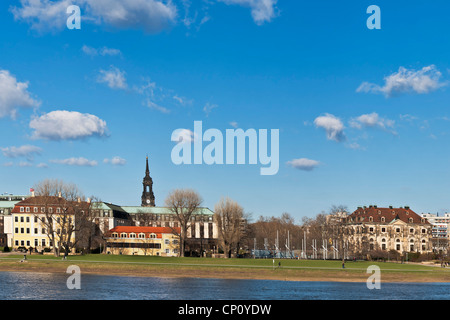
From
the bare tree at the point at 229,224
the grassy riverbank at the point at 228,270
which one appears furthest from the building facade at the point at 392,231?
the grassy riverbank at the point at 228,270

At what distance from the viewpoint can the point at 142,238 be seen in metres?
150

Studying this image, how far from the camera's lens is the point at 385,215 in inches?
7283

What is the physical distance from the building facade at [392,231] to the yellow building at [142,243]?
5736cm

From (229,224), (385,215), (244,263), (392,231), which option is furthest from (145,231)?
(385,215)

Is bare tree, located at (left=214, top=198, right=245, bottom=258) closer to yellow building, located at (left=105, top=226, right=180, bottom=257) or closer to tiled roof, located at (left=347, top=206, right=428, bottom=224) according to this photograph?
yellow building, located at (left=105, top=226, right=180, bottom=257)

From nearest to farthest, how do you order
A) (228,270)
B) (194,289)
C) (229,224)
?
(194,289) → (228,270) → (229,224)

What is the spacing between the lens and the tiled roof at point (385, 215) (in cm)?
18325

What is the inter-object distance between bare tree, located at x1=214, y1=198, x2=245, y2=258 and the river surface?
50.5 meters

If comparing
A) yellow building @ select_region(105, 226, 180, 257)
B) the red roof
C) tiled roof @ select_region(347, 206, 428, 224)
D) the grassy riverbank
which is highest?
tiled roof @ select_region(347, 206, 428, 224)

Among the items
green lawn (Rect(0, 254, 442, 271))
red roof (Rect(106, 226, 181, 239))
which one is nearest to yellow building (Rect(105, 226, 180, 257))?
red roof (Rect(106, 226, 181, 239))

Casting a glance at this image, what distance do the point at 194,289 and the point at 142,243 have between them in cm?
7729

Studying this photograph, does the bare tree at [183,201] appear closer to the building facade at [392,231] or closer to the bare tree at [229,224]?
the bare tree at [229,224]

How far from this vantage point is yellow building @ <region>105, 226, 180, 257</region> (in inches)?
5822

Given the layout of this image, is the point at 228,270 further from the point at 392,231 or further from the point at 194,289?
the point at 392,231
